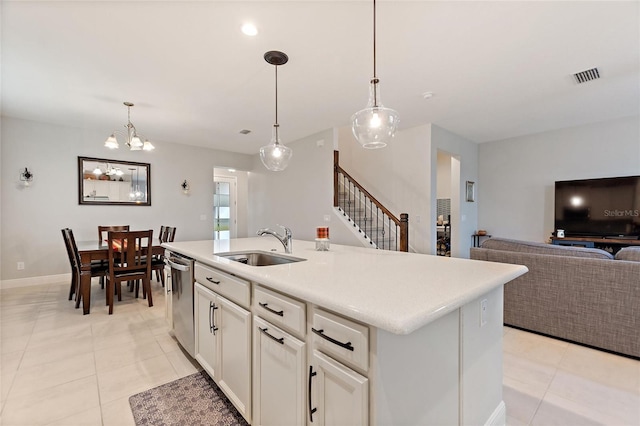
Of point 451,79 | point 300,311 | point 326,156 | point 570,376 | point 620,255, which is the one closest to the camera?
point 300,311

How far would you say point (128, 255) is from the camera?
3463mm

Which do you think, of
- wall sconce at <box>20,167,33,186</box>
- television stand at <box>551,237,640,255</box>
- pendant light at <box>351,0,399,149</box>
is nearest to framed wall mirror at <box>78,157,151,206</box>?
wall sconce at <box>20,167,33,186</box>

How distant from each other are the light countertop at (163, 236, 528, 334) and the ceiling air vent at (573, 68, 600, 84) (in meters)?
2.91

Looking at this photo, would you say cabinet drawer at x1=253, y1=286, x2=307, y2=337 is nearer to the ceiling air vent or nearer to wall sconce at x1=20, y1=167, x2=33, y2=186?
the ceiling air vent

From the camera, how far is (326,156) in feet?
16.7

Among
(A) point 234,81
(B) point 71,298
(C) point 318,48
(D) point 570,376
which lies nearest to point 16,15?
(A) point 234,81

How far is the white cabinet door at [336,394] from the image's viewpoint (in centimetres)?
92

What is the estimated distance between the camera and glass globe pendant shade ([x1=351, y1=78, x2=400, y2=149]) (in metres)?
2.04

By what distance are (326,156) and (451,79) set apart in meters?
2.42

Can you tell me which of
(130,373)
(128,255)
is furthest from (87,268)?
(130,373)

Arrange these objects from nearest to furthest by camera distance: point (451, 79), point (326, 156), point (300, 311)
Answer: point (300, 311), point (451, 79), point (326, 156)

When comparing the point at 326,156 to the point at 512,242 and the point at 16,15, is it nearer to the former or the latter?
the point at 512,242

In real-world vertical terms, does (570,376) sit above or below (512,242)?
below

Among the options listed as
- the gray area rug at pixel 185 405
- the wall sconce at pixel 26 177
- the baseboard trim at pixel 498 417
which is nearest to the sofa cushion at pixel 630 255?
the baseboard trim at pixel 498 417
